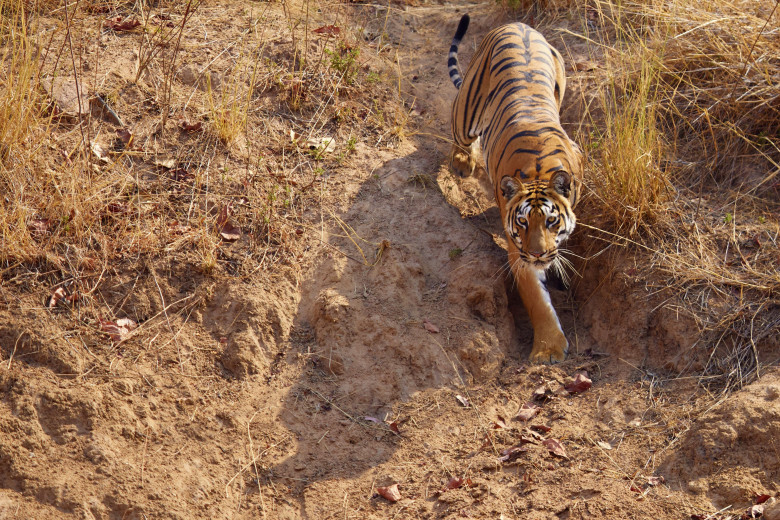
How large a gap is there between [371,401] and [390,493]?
668mm

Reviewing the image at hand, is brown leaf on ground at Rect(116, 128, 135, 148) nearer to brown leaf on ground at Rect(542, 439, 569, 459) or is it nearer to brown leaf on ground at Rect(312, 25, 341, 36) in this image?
brown leaf on ground at Rect(312, 25, 341, 36)

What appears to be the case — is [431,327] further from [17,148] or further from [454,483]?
[17,148]

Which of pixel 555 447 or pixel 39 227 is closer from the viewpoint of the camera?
pixel 555 447

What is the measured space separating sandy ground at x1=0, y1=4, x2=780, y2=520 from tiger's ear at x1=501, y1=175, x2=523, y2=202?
24.0 inches

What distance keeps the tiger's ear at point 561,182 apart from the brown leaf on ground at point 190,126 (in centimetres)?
262

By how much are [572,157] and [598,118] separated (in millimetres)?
1273

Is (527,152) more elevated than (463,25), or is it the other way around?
(463,25)

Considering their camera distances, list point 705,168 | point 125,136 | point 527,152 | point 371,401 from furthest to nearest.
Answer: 1. point 705,168
2. point 125,136
3. point 527,152
4. point 371,401

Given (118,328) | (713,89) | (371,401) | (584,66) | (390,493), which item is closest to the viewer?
(390,493)

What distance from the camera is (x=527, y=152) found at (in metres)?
4.87

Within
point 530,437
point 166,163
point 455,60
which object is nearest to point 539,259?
point 530,437

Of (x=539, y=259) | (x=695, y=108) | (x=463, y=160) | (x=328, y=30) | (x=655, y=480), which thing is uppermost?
(x=328, y=30)

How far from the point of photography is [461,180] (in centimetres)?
600

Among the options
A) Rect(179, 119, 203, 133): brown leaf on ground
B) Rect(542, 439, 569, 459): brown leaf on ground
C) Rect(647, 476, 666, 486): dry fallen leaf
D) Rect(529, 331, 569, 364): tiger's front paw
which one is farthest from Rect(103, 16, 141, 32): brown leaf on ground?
Rect(647, 476, 666, 486): dry fallen leaf
